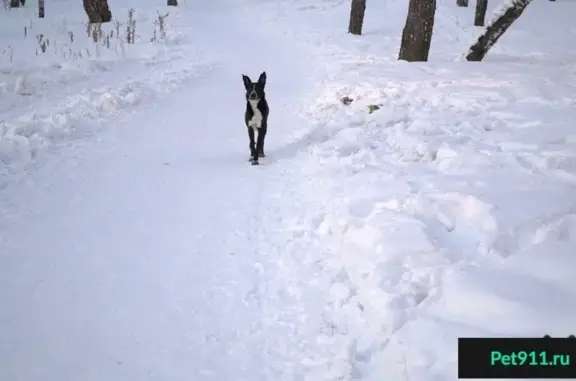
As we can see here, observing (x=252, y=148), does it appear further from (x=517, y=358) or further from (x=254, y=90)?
(x=517, y=358)

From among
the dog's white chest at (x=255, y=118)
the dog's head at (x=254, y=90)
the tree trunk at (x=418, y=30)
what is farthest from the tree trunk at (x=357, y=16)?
the dog's white chest at (x=255, y=118)

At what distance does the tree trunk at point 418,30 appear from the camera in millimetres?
10297

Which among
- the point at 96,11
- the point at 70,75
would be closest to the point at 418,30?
the point at 70,75

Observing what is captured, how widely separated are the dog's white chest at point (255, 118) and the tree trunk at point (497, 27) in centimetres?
707

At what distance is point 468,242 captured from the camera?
3734mm

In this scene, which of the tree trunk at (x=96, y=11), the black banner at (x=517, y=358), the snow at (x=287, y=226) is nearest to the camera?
the black banner at (x=517, y=358)

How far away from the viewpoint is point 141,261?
13.9 feet

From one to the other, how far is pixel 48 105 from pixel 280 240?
19.4 feet

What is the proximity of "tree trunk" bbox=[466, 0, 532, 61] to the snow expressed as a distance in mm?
1309

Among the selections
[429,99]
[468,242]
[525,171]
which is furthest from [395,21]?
[468,242]

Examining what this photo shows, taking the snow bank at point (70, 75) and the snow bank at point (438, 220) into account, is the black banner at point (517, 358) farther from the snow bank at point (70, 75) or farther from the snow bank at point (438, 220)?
the snow bank at point (70, 75)

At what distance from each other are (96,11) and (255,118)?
13.6 meters

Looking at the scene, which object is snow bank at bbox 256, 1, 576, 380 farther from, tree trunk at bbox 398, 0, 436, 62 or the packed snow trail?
tree trunk at bbox 398, 0, 436, 62

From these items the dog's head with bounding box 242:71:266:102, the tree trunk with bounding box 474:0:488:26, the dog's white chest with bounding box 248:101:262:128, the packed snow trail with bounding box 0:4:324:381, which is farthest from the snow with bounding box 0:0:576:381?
the tree trunk with bounding box 474:0:488:26
